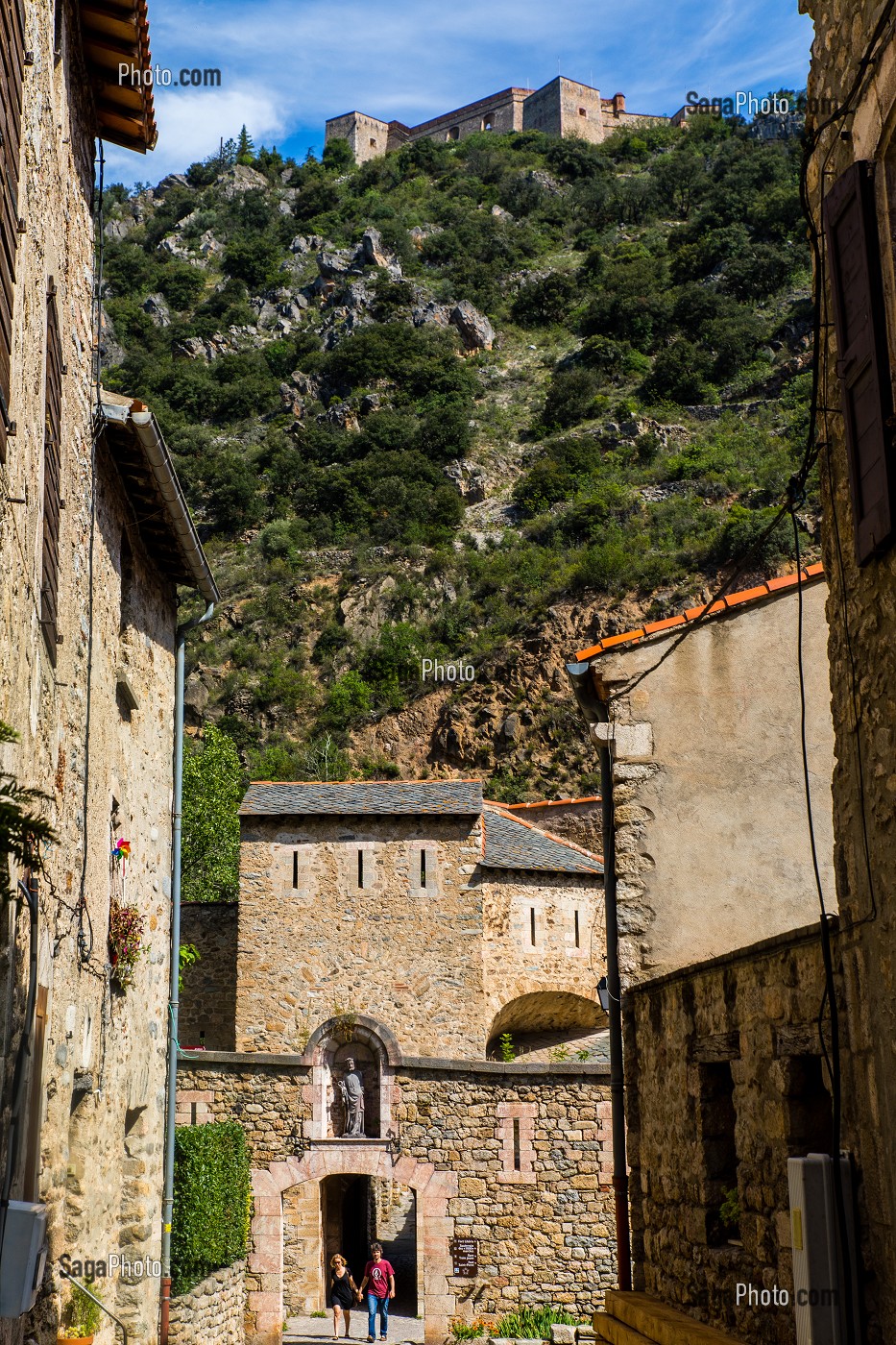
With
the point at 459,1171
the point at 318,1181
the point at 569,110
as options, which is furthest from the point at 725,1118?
the point at 569,110

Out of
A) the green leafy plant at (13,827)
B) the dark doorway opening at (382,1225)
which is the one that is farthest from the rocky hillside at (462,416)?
the green leafy plant at (13,827)

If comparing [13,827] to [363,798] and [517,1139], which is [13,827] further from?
[363,798]

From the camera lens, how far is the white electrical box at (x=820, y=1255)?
4.65 m

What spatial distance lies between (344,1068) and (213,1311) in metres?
5.16

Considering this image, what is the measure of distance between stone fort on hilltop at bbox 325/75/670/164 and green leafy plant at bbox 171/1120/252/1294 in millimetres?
90321

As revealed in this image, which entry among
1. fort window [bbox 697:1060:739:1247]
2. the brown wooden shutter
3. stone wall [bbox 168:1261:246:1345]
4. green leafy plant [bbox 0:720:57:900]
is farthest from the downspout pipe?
stone wall [bbox 168:1261:246:1345]

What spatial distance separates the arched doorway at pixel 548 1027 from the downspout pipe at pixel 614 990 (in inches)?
568

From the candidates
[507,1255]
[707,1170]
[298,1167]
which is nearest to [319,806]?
[298,1167]

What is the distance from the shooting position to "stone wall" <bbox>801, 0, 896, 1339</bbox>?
4.55 metres

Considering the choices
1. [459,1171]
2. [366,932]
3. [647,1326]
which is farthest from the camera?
[366,932]

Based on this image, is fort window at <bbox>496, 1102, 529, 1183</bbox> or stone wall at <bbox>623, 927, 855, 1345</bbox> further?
fort window at <bbox>496, 1102, 529, 1183</bbox>

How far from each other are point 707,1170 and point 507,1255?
12.4 metres

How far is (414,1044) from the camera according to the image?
22.6 metres

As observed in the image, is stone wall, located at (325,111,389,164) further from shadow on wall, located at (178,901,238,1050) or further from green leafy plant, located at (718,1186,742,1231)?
green leafy plant, located at (718,1186,742,1231)
